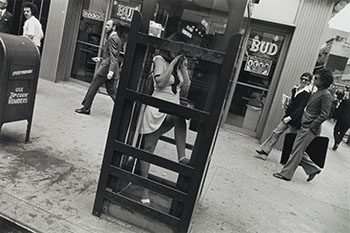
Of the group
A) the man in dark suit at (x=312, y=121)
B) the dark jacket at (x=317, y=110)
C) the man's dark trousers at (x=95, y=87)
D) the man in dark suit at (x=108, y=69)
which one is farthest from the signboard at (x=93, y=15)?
the dark jacket at (x=317, y=110)

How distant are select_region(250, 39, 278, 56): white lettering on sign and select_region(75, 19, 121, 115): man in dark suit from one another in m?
3.58

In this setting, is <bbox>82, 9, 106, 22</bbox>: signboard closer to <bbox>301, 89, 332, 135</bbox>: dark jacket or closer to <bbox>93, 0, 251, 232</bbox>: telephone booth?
<bbox>301, 89, 332, 135</bbox>: dark jacket

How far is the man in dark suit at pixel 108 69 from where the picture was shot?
21.1 feet

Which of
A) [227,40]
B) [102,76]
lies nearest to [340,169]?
[102,76]

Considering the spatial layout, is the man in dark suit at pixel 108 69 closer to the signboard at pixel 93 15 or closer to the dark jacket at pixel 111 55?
the dark jacket at pixel 111 55

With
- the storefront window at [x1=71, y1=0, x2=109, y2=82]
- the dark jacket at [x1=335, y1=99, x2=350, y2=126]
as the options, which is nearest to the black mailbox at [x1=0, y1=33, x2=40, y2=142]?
the storefront window at [x1=71, y1=0, x2=109, y2=82]

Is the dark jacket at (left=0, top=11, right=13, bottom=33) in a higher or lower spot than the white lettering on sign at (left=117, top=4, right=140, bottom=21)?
lower

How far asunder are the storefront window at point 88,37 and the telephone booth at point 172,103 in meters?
6.67

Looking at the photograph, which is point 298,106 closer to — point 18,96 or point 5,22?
point 18,96

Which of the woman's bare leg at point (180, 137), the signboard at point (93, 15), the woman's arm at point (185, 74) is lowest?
the woman's bare leg at point (180, 137)

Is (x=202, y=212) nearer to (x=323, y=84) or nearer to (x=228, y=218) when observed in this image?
(x=228, y=218)

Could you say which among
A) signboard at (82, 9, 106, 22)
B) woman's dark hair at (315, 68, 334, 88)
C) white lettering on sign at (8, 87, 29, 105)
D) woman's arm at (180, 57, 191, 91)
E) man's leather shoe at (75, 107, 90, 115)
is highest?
signboard at (82, 9, 106, 22)

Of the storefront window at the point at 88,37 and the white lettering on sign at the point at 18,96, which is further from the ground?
the storefront window at the point at 88,37

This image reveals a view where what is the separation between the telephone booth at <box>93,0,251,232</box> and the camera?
9.02 feet
